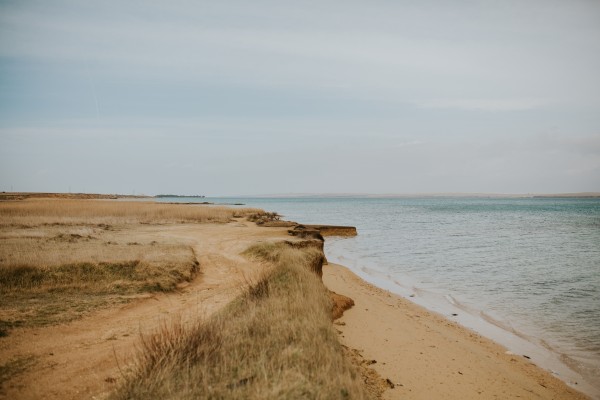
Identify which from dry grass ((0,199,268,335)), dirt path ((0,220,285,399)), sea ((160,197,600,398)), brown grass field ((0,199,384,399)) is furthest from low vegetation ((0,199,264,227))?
dirt path ((0,220,285,399))

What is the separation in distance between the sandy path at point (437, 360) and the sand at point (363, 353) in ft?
0.07

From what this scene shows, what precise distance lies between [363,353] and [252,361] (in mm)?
3433

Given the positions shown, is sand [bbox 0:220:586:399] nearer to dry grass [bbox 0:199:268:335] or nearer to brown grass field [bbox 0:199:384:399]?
brown grass field [bbox 0:199:384:399]

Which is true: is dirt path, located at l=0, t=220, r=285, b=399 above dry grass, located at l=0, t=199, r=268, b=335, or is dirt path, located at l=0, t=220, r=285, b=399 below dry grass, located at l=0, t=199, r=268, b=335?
below

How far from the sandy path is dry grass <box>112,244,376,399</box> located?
171cm

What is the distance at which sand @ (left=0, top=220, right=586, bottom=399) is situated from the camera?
5.55 meters

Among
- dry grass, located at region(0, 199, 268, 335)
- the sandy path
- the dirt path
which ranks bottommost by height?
the sandy path

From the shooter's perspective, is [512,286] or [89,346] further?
[512,286]

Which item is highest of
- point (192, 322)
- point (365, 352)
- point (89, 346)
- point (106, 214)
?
point (106, 214)

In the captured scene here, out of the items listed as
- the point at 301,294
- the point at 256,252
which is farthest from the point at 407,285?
the point at 301,294

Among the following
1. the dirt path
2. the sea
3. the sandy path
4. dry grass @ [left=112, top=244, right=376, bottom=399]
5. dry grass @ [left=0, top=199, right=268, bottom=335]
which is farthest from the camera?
the sea

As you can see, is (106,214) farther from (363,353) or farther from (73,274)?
(363,353)

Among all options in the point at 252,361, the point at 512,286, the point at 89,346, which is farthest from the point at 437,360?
the point at 512,286

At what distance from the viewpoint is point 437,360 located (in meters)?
7.24
